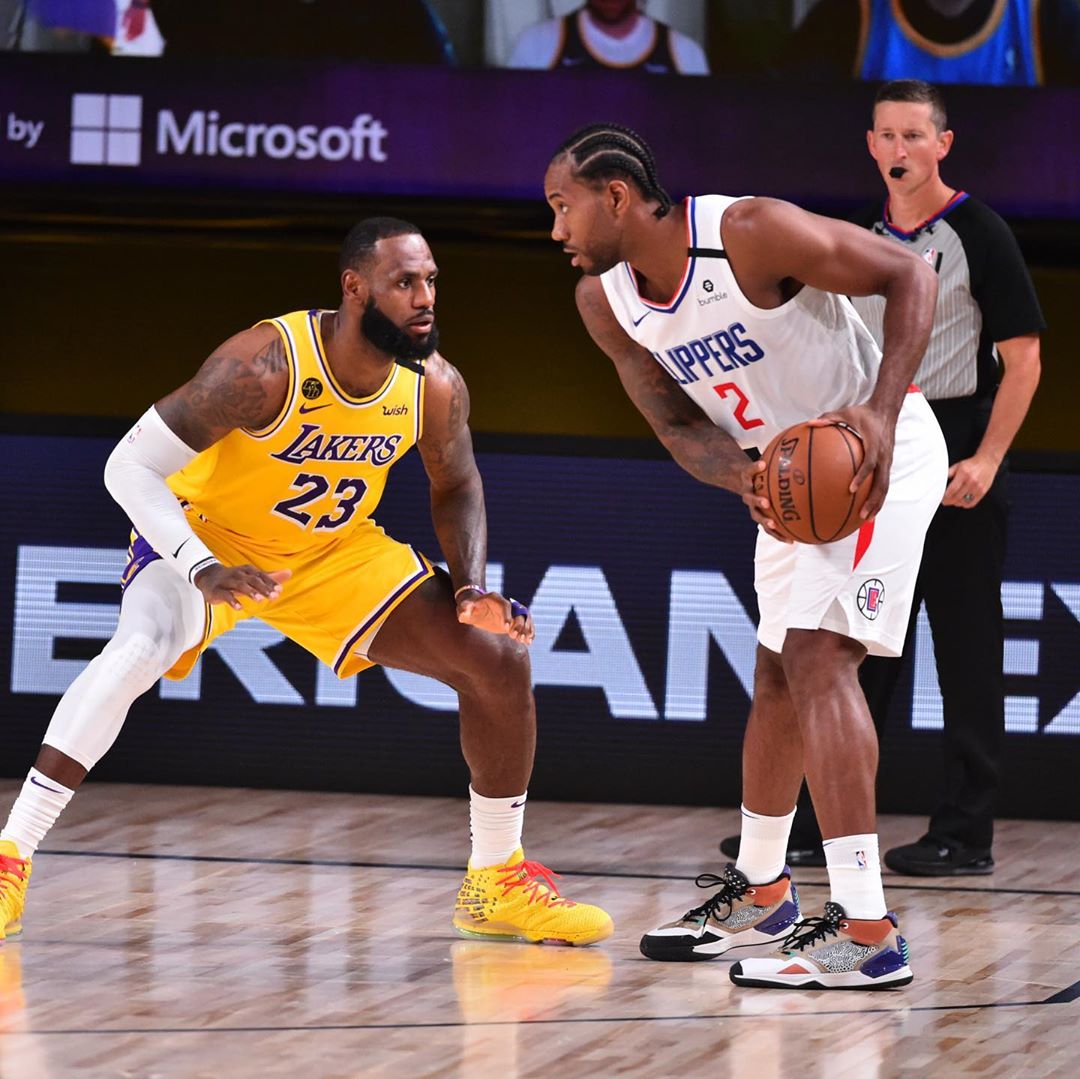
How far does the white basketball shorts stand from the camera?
407 centimetres

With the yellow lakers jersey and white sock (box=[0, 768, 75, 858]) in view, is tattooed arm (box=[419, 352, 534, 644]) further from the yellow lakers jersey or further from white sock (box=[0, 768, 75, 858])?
white sock (box=[0, 768, 75, 858])

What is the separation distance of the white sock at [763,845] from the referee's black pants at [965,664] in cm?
102

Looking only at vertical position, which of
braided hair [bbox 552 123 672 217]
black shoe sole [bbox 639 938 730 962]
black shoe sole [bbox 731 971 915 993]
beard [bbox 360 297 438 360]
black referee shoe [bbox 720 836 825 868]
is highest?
braided hair [bbox 552 123 672 217]

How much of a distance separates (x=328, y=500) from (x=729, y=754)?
2.09 metres

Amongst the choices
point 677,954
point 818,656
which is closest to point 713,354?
point 818,656

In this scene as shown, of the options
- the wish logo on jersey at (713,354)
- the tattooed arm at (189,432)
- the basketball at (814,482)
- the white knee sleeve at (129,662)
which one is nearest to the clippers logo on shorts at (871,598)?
the basketball at (814,482)

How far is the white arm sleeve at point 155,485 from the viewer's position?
4340 mm

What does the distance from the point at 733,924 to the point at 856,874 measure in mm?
466

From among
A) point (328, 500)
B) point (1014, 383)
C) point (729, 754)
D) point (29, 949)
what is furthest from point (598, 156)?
point (729, 754)

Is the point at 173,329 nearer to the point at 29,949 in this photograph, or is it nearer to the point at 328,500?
the point at 328,500

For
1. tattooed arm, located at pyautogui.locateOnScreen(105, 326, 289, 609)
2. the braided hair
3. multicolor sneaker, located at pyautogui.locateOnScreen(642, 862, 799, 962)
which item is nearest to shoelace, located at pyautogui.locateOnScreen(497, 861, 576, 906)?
multicolor sneaker, located at pyautogui.locateOnScreen(642, 862, 799, 962)

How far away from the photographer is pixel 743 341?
4090 mm

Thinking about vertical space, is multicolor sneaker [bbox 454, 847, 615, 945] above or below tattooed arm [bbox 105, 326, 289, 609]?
below

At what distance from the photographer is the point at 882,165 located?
5227mm
